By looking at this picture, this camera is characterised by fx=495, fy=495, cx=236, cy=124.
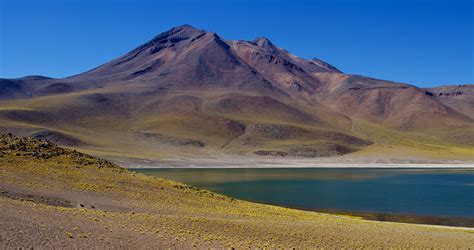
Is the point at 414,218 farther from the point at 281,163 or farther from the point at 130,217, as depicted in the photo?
the point at 281,163

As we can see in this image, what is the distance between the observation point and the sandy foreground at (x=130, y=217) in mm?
22408

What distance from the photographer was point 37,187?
Answer: 3278 centimetres

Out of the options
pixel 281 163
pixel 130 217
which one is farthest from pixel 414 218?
pixel 281 163

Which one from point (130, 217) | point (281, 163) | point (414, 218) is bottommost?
point (414, 218)

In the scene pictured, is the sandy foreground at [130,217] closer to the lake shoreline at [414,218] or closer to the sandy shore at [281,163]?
the lake shoreline at [414,218]

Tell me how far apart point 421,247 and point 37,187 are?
2407 centimetres

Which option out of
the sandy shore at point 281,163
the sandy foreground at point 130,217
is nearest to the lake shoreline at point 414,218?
the sandy foreground at point 130,217

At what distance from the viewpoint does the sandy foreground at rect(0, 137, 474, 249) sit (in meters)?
22.4

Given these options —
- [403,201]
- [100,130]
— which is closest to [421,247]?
[403,201]

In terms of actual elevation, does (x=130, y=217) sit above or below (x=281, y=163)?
below

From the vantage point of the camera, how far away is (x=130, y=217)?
2731 cm

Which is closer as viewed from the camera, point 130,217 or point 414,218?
point 130,217

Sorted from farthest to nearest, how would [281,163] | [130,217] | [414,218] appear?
[281,163], [414,218], [130,217]

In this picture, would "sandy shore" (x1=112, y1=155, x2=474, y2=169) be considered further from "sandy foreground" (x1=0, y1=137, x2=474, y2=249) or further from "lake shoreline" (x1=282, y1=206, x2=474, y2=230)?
"sandy foreground" (x1=0, y1=137, x2=474, y2=249)
